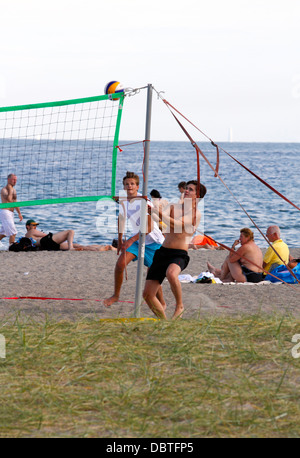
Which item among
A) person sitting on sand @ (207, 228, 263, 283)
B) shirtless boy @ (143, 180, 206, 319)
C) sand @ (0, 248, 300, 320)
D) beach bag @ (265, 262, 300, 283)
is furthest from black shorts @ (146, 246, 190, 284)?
beach bag @ (265, 262, 300, 283)

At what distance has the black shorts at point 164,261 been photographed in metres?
6.13

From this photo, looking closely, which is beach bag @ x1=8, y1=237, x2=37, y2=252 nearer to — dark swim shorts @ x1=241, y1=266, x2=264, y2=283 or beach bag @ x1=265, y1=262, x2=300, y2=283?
dark swim shorts @ x1=241, y1=266, x2=264, y2=283

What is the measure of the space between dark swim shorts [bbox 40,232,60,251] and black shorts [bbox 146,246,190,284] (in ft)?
22.0

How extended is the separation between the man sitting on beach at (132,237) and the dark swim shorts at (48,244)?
597 centimetres

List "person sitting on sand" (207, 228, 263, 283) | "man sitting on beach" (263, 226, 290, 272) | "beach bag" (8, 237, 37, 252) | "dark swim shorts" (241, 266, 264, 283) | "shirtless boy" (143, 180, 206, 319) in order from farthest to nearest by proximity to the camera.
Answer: "beach bag" (8, 237, 37, 252)
"man sitting on beach" (263, 226, 290, 272)
"dark swim shorts" (241, 266, 264, 283)
"person sitting on sand" (207, 228, 263, 283)
"shirtless boy" (143, 180, 206, 319)

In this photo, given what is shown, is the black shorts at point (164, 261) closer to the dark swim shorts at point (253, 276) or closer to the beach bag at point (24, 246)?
the dark swim shorts at point (253, 276)

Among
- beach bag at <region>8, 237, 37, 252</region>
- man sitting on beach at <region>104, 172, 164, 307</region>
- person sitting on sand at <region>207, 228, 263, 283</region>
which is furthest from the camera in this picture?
beach bag at <region>8, 237, 37, 252</region>

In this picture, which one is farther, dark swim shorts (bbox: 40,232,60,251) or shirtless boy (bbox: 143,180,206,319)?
dark swim shorts (bbox: 40,232,60,251)

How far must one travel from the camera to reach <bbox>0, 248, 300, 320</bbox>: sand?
676cm

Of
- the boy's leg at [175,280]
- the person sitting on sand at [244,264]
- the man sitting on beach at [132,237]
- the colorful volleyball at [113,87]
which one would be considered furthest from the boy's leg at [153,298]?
the person sitting on sand at [244,264]

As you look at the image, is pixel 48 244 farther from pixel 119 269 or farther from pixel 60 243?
pixel 119 269

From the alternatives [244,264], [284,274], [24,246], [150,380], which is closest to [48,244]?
[24,246]
